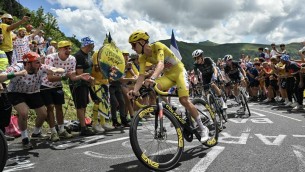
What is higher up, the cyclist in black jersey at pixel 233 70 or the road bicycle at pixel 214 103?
the cyclist in black jersey at pixel 233 70

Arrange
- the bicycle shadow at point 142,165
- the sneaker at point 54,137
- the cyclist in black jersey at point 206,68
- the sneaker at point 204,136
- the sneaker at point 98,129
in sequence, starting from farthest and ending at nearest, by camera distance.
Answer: the cyclist in black jersey at point 206,68, the sneaker at point 98,129, the sneaker at point 54,137, the sneaker at point 204,136, the bicycle shadow at point 142,165

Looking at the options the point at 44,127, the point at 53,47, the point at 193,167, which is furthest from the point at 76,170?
the point at 53,47

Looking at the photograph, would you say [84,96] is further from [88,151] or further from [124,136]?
[88,151]

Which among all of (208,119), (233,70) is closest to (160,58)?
(208,119)

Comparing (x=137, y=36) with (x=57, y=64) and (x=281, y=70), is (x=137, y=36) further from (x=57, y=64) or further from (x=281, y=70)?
(x=281, y=70)

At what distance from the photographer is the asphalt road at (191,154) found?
520 centimetres

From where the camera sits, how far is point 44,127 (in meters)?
10.0

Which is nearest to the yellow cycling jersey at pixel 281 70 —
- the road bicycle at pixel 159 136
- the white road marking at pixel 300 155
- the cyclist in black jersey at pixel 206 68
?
the cyclist in black jersey at pixel 206 68

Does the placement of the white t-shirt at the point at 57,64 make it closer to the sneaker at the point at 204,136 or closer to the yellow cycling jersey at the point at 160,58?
the yellow cycling jersey at the point at 160,58

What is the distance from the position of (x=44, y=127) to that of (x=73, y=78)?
3055 mm

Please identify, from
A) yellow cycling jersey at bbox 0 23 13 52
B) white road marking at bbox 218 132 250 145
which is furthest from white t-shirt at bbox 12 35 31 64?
white road marking at bbox 218 132 250 145

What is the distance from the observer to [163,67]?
5551mm

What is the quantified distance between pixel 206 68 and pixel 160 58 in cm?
537

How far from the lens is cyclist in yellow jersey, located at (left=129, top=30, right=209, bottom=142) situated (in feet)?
18.4
